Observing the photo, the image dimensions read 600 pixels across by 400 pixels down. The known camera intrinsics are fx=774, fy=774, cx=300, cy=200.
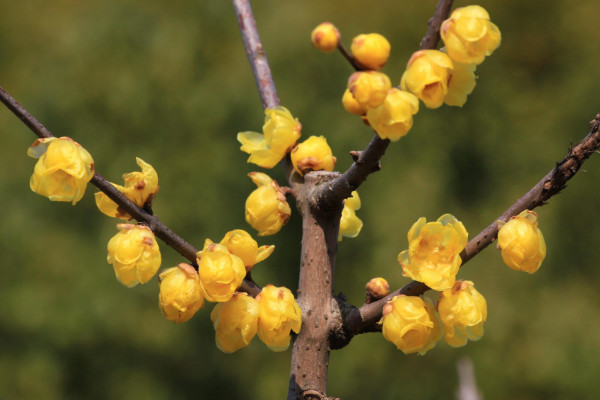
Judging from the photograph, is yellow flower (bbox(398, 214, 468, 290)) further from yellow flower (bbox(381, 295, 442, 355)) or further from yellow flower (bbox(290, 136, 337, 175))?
yellow flower (bbox(290, 136, 337, 175))

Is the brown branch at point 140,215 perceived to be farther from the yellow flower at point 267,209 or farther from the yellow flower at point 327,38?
the yellow flower at point 327,38

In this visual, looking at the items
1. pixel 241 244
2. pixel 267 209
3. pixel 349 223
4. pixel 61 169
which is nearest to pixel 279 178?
pixel 349 223

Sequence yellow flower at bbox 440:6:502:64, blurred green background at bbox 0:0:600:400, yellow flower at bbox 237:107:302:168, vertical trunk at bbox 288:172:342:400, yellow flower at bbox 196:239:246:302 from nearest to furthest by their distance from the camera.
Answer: yellow flower at bbox 440:6:502:64 < yellow flower at bbox 196:239:246:302 < vertical trunk at bbox 288:172:342:400 < yellow flower at bbox 237:107:302:168 < blurred green background at bbox 0:0:600:400

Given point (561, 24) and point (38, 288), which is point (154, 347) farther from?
point (561, 24)

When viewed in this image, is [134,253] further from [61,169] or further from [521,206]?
[521,206]

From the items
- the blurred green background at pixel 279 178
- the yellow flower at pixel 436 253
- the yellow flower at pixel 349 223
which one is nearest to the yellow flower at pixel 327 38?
the yellow flower at pixel 436 253

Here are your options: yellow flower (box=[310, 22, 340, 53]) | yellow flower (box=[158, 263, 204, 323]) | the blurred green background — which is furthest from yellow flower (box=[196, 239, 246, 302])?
the blurred green background
